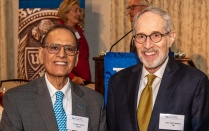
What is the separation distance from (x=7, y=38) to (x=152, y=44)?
4751 millimetres

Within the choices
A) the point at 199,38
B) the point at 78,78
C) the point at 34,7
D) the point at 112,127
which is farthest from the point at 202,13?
the point at 112,127

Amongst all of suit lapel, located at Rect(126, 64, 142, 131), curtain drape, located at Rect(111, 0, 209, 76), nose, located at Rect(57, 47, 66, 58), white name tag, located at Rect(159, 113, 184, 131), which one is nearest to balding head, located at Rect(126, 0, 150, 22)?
curtain drape, located at Rect(111, 0, 209, 76)

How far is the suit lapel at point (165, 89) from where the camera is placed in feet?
7.30

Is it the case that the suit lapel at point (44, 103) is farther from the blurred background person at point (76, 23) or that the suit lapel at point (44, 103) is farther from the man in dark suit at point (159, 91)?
the blurred background person at point (76, 23)

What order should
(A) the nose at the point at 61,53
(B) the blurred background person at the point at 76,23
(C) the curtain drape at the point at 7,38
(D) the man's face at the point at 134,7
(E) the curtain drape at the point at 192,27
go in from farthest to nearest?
1. (C) the curtain drape at the point at 7,38
2. (E) the curtain drape at the point at 192,27
3. (B) the blurred background person at the point at 76,23
4. (D) the man's face at the point at 134,7
5. (A) the nose at the point at 61,53

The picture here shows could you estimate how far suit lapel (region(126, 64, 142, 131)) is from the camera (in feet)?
7.50

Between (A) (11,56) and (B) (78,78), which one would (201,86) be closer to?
(B) (78,78)

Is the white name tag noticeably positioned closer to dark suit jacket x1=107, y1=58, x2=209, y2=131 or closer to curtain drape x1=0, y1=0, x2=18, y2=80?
dark suit jacket x1=107, y1=58, x2=209, y2=131

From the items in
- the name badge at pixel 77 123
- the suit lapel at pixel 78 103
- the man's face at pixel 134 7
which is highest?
the man's face at pixel 134 7

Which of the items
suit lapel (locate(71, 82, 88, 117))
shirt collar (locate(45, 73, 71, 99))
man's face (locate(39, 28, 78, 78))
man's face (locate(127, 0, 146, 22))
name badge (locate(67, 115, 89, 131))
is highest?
man's face (locate(127, 0, 146, 22))

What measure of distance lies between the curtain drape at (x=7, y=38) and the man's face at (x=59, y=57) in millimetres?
4383

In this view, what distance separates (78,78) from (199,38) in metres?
2.04

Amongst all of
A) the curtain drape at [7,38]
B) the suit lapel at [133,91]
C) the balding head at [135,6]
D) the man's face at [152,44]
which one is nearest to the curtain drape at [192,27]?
the balding head at [135,6]

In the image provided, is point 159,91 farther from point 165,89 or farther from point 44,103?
point 44,103
